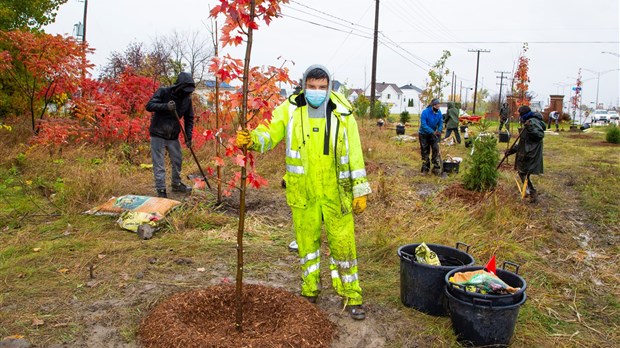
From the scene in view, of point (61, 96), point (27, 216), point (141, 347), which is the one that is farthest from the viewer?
point (61, 96)

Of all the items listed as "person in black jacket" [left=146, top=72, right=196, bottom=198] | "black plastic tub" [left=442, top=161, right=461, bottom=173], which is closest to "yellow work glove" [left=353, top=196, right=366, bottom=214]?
"person in black jacket" [left=146, top=72, right=196, bottom=198]

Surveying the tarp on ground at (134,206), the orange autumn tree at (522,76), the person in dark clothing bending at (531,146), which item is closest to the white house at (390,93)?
the orange autumn tree at (522,76)

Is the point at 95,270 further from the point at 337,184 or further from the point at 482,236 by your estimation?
the point at 482,236

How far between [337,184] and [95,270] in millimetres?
2520

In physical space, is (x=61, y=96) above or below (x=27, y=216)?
above

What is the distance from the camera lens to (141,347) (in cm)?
321

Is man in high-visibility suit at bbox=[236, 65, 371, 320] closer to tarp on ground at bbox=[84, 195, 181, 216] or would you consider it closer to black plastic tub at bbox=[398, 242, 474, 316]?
black plastic tub at bbox=[398, 242, 474, 316]

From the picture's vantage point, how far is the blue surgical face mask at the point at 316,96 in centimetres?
361

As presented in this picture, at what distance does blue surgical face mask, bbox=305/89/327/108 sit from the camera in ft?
11.8

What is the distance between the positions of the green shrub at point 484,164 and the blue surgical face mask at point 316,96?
16.9 ft

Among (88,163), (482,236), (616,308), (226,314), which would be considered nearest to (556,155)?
(482,236)

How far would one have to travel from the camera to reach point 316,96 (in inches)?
142

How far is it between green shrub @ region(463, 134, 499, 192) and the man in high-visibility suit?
16.2 feet

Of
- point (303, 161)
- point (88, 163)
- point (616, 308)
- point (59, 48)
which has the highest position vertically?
point (59, 48)
